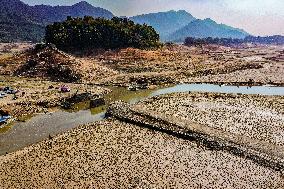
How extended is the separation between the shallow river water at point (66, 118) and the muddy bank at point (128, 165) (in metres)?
2.47

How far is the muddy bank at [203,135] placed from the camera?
29328 millimetres

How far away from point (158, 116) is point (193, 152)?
933cm

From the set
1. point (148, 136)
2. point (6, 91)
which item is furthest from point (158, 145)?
point (6, 91)

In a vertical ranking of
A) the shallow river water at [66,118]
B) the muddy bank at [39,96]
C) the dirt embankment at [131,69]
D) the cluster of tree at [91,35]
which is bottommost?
the shallow river water at [66,118]

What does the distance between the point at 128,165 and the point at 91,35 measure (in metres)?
67.5

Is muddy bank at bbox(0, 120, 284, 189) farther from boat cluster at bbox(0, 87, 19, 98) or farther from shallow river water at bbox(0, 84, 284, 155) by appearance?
boat cluster at bbox(0, 87, 19, 98)

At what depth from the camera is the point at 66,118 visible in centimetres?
4206

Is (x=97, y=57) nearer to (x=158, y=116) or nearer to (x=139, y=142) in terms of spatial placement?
(x=158, y=116)

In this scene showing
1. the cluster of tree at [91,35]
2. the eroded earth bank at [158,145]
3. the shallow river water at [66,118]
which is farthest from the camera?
the cluster of tree at [91,35]

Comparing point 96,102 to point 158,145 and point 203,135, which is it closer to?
point 158,145

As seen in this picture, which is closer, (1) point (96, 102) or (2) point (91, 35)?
(1) point (96, 102)

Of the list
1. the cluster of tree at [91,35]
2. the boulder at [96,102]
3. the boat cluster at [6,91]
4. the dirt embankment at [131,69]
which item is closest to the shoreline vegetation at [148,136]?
the dirt embankment at [131,69]

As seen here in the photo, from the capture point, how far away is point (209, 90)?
55.9 metres

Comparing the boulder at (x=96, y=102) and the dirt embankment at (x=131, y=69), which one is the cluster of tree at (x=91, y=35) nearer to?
the dirt embankment at (x=131, y=69)
